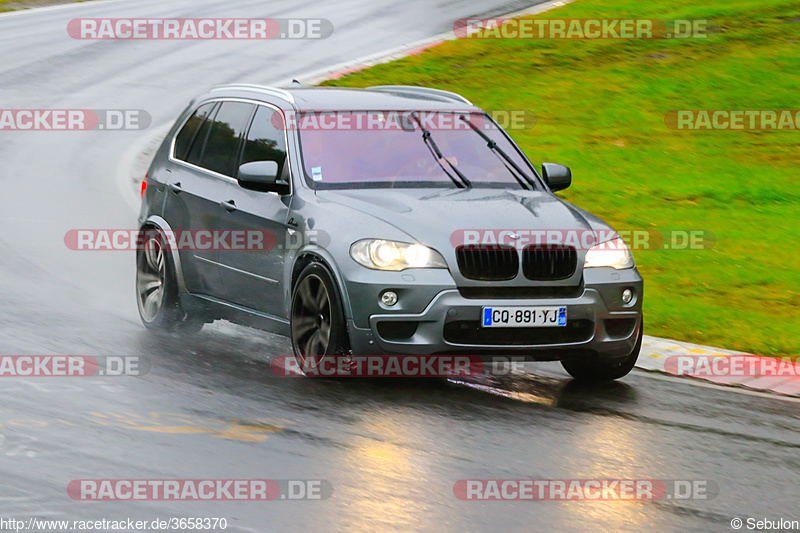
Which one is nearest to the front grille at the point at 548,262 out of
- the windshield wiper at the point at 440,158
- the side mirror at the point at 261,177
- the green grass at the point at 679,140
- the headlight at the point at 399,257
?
the headlight at the point at 399,257

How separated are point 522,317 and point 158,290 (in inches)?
133

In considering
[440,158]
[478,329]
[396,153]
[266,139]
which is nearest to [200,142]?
[266,139]

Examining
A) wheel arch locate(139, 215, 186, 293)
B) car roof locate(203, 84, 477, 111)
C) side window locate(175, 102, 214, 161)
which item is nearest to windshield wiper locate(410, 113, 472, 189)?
car roof locate(203, 84, 477, 111)

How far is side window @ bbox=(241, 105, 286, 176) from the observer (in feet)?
29.2

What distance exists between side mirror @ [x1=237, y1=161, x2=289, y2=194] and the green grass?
3.62 m

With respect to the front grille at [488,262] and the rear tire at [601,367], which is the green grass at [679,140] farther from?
the front grille at [488,262]

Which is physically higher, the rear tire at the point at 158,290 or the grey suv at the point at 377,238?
the grey suv at the point at 377,238

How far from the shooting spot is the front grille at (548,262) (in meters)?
7.84

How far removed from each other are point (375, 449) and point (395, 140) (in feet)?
9.63

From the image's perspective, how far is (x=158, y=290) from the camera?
9.98m

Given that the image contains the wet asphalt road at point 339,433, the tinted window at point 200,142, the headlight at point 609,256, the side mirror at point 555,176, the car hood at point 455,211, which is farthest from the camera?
the tinted window at point 200,142

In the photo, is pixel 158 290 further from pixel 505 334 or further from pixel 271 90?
pixel 505 334

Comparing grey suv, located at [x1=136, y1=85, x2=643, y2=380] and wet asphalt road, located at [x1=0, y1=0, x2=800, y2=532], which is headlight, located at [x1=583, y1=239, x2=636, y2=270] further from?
wet asphalt road, located at [x1=0, y1=0, x2=800, y2=532]

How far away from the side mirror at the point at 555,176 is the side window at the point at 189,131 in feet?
8.59
